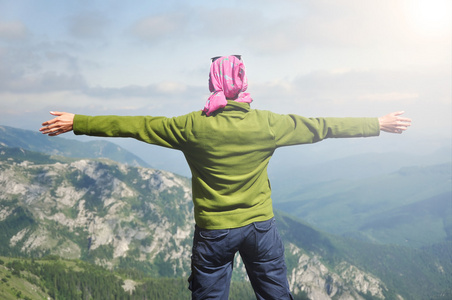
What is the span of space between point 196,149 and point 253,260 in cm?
196

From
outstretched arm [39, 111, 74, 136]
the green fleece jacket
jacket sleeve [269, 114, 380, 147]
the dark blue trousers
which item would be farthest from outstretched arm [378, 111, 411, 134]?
outstretched arm [39, 111, 74, 136]

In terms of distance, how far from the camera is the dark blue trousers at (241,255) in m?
4.30

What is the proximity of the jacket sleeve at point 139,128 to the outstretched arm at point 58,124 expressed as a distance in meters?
0.09

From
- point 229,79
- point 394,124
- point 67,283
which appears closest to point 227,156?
point 229,79

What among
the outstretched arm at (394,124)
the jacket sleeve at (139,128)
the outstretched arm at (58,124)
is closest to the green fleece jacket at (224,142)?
the jacket sleeve at (139,128)

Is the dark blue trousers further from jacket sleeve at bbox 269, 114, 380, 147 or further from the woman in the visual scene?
jacket sleeve at bbox 269, 114, 380, 147

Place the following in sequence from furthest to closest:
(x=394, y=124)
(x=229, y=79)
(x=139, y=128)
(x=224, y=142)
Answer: (x=394, y=124) < (x=229, y=79) < (x=139, y=128) < (x=224, y=142)

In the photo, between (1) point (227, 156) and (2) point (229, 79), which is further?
(2) point (229, 79)

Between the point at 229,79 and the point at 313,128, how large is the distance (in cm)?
150

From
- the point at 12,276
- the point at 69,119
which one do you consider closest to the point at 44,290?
the point at 12,276

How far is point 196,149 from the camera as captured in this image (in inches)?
167

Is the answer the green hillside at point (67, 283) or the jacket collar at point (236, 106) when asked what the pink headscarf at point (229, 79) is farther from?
the green hillside at point (67, 283)

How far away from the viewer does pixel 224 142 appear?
13.6 ft

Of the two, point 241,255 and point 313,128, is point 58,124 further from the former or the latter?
point 313,128
